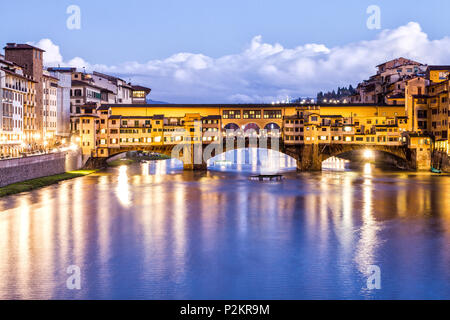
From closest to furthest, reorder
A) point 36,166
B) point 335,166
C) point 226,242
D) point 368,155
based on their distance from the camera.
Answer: point 226,242 → point 36,166 → point 335,166 → point 368,155

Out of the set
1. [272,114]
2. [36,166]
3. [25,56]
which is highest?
[25,56]

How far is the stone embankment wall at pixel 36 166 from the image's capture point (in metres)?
45.0

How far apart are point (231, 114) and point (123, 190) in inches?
1219

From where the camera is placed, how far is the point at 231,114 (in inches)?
3039

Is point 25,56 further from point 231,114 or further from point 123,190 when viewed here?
point 231,114

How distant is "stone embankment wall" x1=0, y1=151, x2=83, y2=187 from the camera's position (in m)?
45.0

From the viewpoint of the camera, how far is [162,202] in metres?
43.0

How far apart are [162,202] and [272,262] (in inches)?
828

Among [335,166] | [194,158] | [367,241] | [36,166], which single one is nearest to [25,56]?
[36,166]

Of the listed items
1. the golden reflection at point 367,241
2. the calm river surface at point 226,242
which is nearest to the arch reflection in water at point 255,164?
the calm river surface at point 226,242

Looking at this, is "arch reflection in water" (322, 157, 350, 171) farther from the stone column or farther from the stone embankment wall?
the stone embankment wall
